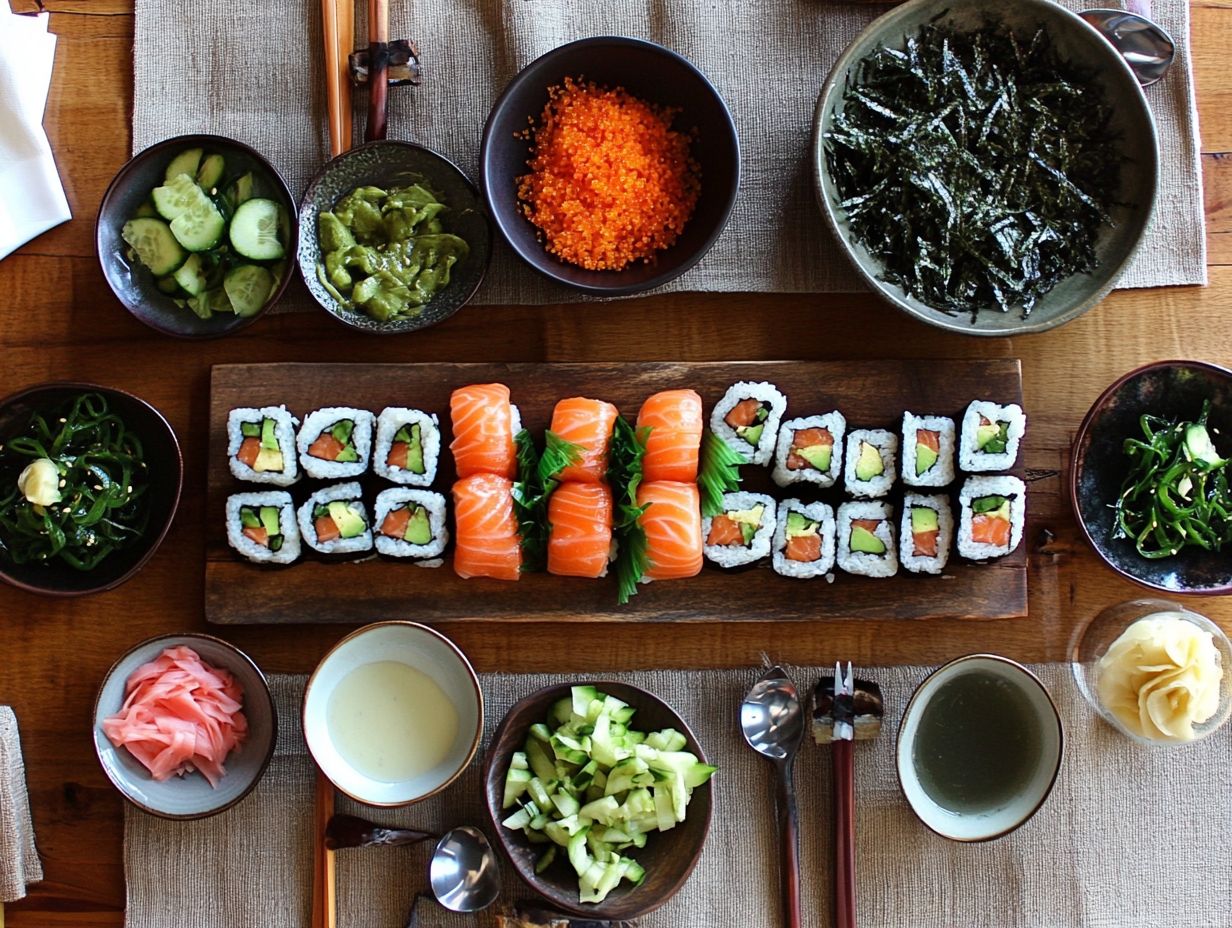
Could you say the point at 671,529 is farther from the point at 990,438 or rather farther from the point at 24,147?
the point at 24,147

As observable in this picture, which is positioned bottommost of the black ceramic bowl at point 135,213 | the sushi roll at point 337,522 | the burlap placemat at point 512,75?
the sushi roll at point 337,522

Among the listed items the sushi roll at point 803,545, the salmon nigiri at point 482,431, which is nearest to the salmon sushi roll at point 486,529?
the salmon nigiri at point 482,431

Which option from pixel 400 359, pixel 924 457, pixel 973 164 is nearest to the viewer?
pixel 973 164

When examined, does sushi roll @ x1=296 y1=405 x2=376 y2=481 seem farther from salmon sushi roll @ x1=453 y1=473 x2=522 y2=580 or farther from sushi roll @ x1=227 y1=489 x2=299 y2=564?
salmon sushi roll @ x1=453 y1=473 x2=522 y2=580

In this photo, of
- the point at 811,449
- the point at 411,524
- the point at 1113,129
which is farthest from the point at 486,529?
the point at 1113,129

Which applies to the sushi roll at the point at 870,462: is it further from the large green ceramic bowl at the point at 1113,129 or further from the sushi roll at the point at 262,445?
the sushi roll at the point at 262,445

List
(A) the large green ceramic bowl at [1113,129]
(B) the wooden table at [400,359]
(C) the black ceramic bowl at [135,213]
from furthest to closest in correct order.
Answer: (B) the wooden table at [400,359] → (C) the black ceramic bowl at [135,213] → (A) the large green ceramic bowl at [1113,129]

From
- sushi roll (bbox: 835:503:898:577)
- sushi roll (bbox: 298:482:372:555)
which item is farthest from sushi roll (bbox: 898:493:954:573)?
sushi roll (bbox: 298:482:372:555)
